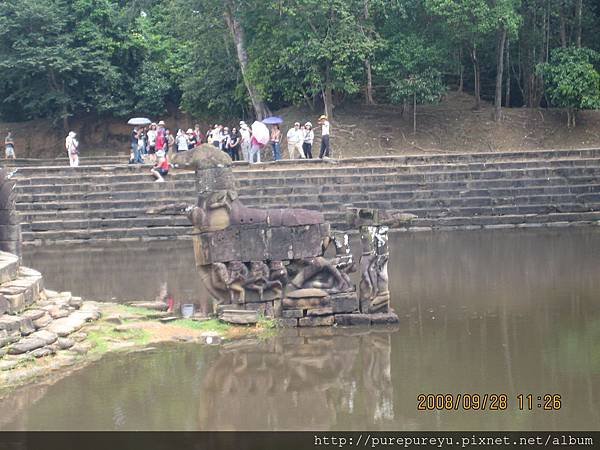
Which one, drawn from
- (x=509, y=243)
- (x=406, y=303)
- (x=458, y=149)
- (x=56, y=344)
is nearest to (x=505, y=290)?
(x=406, y=303)

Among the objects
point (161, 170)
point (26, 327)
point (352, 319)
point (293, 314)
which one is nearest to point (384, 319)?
point (352, 319)

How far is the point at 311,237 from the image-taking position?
1453 cm

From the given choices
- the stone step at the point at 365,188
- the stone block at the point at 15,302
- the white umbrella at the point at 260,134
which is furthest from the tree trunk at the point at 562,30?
the stone block at the point at 15,302

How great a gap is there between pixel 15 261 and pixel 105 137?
24741 mm

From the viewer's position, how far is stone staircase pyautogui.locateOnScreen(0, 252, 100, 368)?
473 inches

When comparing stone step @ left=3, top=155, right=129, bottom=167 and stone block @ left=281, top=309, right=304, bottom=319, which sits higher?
stone step @ left=3, top=155, right=129, bottom=167

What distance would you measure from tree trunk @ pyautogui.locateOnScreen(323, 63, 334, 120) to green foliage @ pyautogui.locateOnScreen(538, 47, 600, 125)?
20.4ft

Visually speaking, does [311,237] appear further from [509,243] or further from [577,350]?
[509,243]

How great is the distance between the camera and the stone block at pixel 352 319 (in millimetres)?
14258

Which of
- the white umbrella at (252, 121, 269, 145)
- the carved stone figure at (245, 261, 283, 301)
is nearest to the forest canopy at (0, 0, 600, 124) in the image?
the white umbrella at (252, 121, 269, 145)

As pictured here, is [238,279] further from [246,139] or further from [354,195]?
[246,139]

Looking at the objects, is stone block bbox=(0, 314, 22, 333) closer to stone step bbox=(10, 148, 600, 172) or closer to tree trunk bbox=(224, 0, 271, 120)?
stone step bbox=(10, 148, 600, 172)

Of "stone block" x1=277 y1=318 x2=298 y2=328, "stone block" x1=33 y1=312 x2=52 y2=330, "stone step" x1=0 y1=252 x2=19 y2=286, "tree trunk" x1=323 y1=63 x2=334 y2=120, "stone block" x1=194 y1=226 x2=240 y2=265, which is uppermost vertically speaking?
"tree trunk" x1=323 y1=63 x2=334 y2=120

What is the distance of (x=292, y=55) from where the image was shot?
29.9 metres
